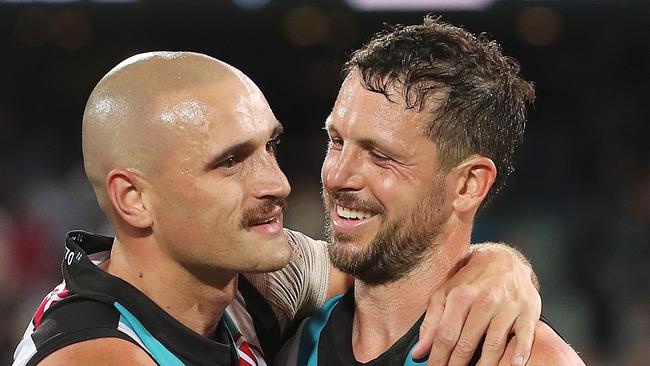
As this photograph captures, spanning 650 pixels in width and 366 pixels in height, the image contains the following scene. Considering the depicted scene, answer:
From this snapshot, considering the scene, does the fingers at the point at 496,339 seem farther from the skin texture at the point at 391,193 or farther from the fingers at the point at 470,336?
the skin texture at the point at 391,193

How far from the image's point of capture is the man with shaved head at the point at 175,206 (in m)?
2.06

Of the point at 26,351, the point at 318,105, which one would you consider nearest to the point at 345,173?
the point at 26,351

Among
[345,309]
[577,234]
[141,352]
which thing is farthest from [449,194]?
[577,234]

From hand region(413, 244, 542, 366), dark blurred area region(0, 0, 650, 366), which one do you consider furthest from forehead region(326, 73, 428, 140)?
dark blurred area region(0, 0, 650, 366)

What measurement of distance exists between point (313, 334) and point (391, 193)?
19.1 inches

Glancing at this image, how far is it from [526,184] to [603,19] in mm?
1532

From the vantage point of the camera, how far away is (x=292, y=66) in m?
7.29

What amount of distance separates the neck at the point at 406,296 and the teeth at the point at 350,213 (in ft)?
0.61

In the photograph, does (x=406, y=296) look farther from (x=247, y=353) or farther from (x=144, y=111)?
(x=144, y=111)

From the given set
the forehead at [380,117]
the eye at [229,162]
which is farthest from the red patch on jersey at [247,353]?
the forehead at [380,117]

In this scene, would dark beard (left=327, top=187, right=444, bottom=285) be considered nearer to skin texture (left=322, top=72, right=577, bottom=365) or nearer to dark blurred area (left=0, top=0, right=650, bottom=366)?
skin texture (left=322, top=72, right=577, bottom=365)

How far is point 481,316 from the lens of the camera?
2.05 metres

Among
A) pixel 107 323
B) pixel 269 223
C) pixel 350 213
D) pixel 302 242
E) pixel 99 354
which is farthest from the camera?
pixel 302 242

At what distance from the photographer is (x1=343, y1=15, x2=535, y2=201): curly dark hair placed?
7.36 feet
